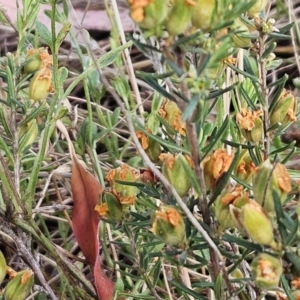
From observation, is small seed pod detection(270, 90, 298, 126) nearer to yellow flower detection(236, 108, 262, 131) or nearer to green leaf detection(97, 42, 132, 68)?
yellow flower detection(236, 108, 262, 131)

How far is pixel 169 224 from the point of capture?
47 centimetres

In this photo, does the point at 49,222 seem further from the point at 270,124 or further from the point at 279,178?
the point at 279,178

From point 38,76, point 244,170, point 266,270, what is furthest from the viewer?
point 38,76

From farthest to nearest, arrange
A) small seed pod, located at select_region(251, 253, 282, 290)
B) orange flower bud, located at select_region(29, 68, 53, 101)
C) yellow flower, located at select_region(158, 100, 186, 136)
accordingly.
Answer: orange flower bud, located at select_region(29, 68, 53, 101)
yellow flower, located at select_region(158, 100, 186, 136)
small seed pod, located at select_region(251, 253, 282, 290)

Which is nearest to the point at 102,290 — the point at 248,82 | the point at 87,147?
the point at 87,147

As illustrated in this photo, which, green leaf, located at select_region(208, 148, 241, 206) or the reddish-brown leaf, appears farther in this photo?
the reddish-brown leaf

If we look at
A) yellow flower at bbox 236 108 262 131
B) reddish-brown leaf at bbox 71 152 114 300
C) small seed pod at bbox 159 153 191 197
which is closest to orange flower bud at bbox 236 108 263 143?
yellow flower at bbox 236 108 262 131

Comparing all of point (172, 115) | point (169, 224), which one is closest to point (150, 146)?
point (172, 115)

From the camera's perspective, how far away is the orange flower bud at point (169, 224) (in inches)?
18.5

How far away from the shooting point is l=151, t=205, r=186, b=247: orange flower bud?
1.54 feet

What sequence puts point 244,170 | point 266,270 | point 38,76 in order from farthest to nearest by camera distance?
point 38,76 < point 244,170 < point 266,270

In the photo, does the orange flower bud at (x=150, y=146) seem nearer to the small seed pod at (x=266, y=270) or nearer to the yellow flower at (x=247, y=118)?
the yellow flower at (x=247, y=118)

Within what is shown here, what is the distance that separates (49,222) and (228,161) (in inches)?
27.3

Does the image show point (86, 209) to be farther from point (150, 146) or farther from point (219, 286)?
point (219, 286)
